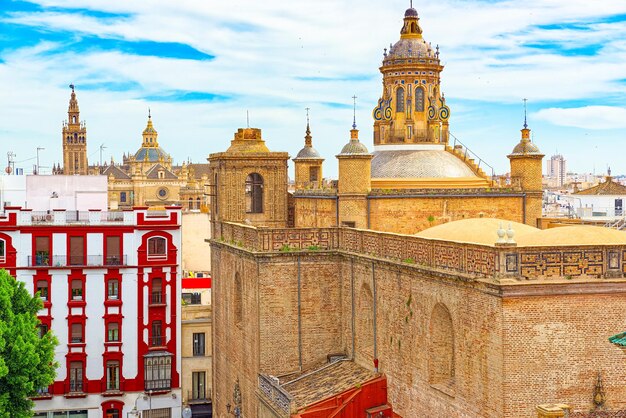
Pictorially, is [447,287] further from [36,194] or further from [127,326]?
[36,194]

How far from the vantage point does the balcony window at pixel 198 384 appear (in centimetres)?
4584

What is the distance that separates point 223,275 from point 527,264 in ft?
53.4

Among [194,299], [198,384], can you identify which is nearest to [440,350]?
[198,384]

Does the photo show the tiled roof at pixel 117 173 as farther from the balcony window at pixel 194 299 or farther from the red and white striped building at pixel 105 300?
the red and white striped building at pixel 105 300

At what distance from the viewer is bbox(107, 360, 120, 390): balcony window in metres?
44.3

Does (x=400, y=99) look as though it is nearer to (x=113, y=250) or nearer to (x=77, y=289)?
(x=113, y=250)

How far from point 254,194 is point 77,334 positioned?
1313 cm

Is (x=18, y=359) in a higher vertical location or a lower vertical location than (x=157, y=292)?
lower

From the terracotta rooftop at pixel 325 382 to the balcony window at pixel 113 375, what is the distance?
1821cm

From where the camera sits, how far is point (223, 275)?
34125mm

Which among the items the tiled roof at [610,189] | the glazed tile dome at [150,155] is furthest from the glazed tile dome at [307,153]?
the glazed tile dome at [150,155]

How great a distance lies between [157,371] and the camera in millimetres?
44688

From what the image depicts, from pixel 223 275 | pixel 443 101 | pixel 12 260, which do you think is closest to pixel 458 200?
pixel 443 101

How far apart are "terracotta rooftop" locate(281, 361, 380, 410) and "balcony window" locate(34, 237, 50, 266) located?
19.2 metres
